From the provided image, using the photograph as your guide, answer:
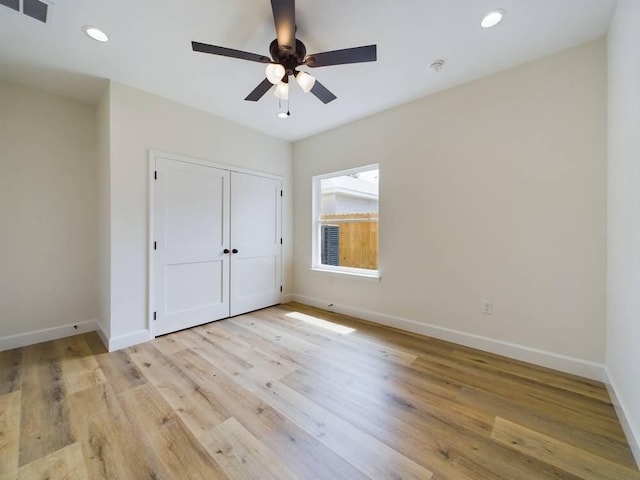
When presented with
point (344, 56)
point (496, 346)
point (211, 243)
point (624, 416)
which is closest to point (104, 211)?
point (211, 243)

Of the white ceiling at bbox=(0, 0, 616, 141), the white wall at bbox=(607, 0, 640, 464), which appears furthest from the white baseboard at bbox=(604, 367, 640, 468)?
the white ceiling at bbox=(0, 0, 616, 141)

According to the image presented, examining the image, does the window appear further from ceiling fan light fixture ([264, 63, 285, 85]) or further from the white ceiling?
ceiling fan light fixture ([264, 63, 285, 85])

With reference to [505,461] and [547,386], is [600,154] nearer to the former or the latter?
[547,386]

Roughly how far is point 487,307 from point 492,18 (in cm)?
241

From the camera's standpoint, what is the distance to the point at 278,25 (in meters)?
1.71

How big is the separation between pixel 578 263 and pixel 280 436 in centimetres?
264

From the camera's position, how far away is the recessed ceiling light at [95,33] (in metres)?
2.00

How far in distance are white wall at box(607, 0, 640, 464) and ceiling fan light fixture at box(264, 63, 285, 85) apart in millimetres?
2101

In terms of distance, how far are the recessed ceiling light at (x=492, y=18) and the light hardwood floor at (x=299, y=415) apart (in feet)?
8.96

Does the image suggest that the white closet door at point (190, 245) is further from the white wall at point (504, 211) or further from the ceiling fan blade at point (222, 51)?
the white wall at point (504, 211)

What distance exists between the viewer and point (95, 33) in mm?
2049

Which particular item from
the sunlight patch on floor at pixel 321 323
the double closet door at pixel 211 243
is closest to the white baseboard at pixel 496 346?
the sunlight patch on floor at pixel 321 323

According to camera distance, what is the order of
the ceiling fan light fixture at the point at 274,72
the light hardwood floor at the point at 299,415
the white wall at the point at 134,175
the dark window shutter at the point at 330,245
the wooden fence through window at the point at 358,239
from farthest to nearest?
the dark window shutter at the point at 330,245 < the wooden fence through window at the point at 358,239 < the white wall at the point at 134,175 < the ceiling fan light fixture at the point at 274,72 < the light hardwood floor at the point at 299,415

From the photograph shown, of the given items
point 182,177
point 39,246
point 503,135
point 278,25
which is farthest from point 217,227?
point 503,135
